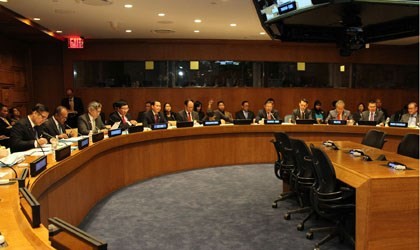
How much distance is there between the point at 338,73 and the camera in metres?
10.2

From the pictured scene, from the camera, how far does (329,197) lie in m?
3.17

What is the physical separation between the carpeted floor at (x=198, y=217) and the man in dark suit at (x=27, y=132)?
1132mm

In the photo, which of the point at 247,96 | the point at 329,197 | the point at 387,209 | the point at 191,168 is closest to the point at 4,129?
the point at 191,168

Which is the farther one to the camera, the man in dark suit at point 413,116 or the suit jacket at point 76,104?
the suit jacket at point 76,104

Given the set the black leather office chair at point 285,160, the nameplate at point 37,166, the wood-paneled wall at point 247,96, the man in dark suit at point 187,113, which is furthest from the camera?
the wood-paneled wall at point 247,96

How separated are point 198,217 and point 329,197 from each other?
58.6 inches

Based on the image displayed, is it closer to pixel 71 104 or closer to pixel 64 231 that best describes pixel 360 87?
pixel 71 104

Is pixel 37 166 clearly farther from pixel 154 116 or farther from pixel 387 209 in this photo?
pixel 154 116

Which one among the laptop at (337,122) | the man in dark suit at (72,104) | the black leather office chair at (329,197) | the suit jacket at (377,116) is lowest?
the black leather office chair at (329,197)

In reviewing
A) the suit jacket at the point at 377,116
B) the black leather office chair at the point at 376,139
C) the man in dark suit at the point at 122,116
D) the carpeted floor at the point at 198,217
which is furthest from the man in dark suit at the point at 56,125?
the suit jacket at the point at 377,116

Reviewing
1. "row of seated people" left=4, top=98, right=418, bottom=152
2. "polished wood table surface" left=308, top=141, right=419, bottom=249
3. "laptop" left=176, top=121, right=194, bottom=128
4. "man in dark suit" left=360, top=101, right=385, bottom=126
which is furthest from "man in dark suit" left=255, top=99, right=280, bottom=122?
"polished wood table surface" left=308, top=141, right=419, bottom=249

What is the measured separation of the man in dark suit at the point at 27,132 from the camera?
430 cm

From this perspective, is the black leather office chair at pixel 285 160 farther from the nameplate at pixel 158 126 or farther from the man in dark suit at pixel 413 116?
the man in dark suit at pixel 413 116

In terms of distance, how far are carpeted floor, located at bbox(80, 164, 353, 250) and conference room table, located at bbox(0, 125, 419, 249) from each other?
0.32 m
